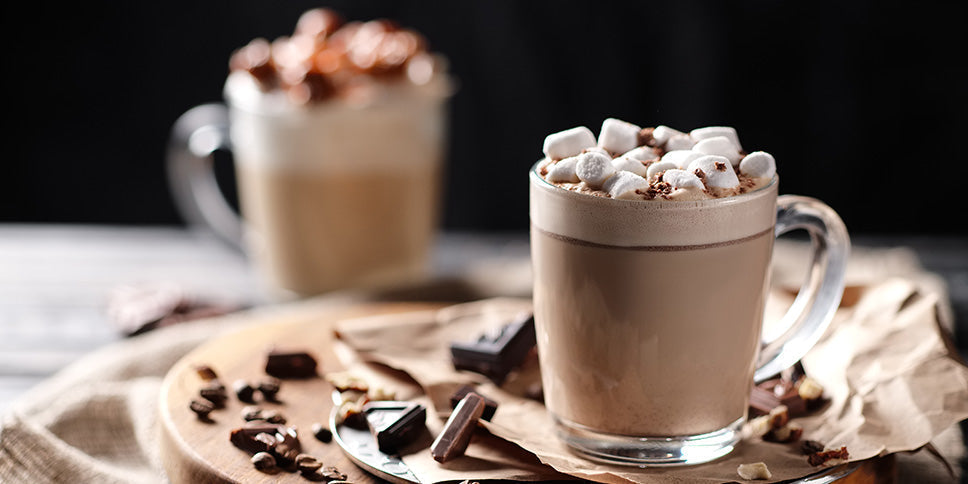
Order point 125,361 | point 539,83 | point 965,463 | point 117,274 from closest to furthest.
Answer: point 965,463 → point 125,361 → point 117,274 → point 539,83

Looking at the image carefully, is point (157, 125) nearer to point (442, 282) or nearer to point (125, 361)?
point (442, 282)

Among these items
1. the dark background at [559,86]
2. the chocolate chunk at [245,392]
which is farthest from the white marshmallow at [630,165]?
the dark background at [559,86]

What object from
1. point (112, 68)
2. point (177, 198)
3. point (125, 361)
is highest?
point (112, 68)

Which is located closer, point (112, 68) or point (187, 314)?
point (187, 314)

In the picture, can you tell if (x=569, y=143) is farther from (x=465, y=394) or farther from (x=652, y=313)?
(x=465, y=394)

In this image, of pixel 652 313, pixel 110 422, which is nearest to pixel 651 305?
pixel 652 313

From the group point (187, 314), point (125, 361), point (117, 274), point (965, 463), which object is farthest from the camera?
point (117, 274)

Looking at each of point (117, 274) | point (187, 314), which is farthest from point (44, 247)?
point (187, 314)
